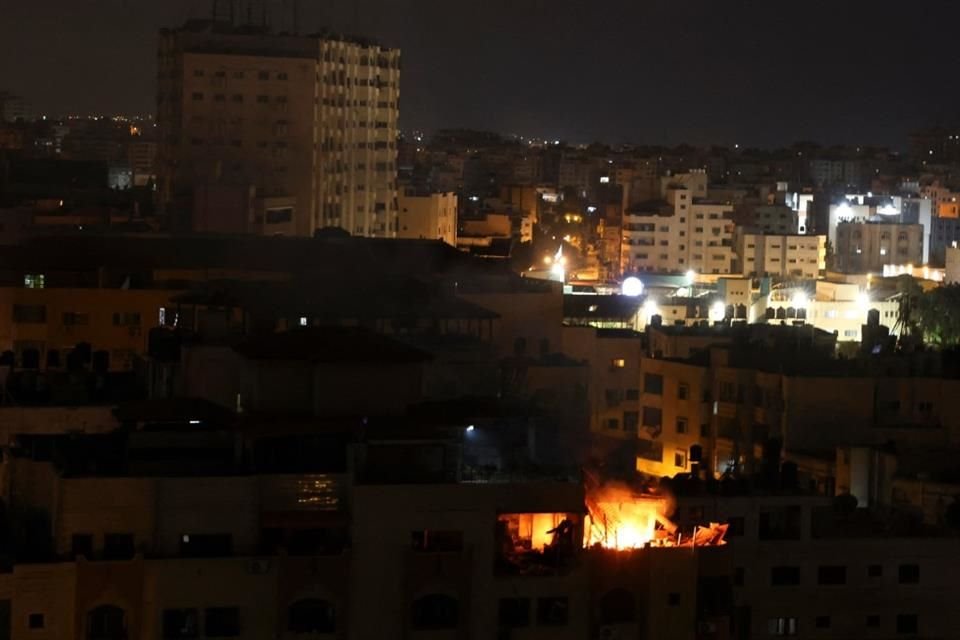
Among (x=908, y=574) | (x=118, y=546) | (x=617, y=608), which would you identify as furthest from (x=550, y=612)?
(x=908, y=574)

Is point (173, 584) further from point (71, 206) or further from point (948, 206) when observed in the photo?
point (948, 206)

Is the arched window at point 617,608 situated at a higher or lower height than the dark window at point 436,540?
lower

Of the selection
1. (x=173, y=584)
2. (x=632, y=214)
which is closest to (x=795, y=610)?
(x=173, y=584)

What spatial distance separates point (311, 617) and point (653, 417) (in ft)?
27.0

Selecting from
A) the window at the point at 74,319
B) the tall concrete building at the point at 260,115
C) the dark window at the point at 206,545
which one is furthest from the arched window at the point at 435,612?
the tall concrete building at the point at 260,115

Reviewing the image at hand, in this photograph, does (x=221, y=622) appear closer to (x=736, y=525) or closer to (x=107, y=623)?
(x=107, y=623)

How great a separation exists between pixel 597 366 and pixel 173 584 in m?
9.37

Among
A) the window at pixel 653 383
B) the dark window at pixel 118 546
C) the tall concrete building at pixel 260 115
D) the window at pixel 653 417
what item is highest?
the tall concrete building at pixel 260 115

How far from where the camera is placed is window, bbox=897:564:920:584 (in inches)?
420

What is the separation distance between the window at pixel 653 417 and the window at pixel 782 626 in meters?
6.34

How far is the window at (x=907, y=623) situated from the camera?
1068 cm

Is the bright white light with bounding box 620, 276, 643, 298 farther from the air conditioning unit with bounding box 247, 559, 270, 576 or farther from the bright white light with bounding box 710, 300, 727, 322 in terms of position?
the air conditioning unit with bounding box 247, 559, 270, 576

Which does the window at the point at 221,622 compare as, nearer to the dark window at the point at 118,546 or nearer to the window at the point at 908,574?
the dark window at the point at 118,546

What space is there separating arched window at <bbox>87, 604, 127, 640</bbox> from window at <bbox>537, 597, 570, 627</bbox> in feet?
4.97
